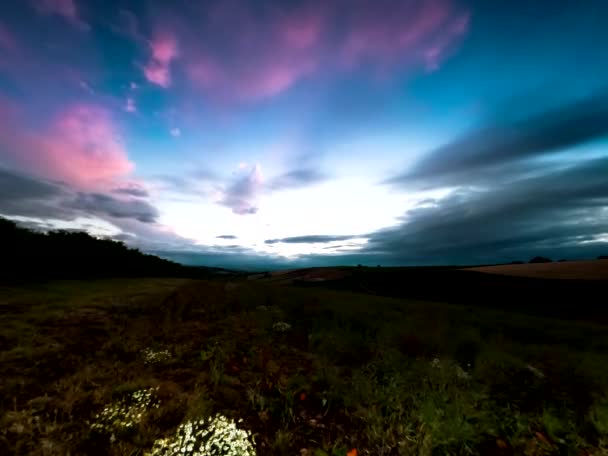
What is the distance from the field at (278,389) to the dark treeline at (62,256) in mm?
10951

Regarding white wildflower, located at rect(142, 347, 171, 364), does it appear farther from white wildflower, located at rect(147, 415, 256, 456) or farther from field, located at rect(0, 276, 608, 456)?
white wildflower, located at rect(147, 415, 256, 456)

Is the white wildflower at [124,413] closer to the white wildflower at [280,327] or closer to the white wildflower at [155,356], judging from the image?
the white wildflower at [155,356]

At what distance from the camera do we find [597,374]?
7.52 metres

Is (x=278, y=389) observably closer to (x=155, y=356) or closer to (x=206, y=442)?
(x=206, y=442)

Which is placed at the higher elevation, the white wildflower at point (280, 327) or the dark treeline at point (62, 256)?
the dark treeline at point (62, 256)

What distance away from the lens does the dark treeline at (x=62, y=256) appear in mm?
18859

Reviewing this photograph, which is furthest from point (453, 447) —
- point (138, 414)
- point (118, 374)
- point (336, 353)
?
point (118, 374)

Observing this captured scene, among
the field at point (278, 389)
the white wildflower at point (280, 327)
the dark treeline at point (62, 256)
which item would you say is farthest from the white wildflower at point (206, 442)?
the dark treeline at point (62, 256)

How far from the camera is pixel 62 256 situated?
22109mm

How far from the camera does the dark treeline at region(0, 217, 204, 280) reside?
18.9m

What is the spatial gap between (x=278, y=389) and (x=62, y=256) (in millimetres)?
25602

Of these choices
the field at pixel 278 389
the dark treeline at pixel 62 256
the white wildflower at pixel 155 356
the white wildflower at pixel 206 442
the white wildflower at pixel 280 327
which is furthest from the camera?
the dark treeline at pixel 62 256

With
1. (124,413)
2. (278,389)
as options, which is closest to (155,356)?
(124,413)

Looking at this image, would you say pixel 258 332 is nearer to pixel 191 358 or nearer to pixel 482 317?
pixel 191 358
